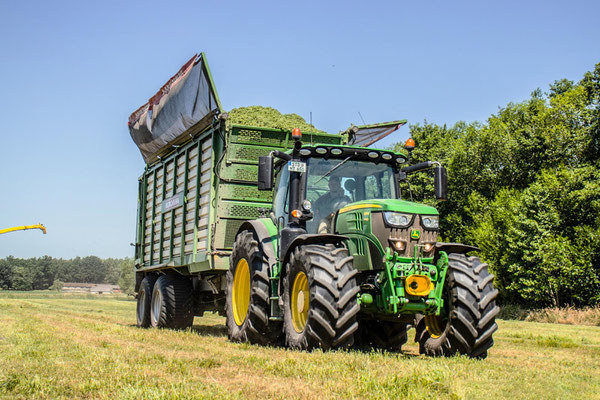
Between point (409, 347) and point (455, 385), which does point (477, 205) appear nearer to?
point (409, 347)

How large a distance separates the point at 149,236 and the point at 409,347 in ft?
24.5

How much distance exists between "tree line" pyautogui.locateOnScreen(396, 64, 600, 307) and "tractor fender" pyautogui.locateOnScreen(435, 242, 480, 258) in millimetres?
14022

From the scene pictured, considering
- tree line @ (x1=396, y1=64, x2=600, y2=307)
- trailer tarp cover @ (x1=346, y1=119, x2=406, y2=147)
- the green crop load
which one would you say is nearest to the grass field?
the green crop load

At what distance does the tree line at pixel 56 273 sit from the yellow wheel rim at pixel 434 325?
97.8 metres

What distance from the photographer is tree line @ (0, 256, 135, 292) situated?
4766 inches

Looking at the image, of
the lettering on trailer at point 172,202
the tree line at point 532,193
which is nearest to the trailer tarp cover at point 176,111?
the lettering on trailer at point 172,202

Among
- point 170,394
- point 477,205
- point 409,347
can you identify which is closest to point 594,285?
point 477,205

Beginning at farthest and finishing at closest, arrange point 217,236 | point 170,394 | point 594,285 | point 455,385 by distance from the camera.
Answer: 1. point 594,285
2. point 217,236
3. point 455,385
4. point 170,394

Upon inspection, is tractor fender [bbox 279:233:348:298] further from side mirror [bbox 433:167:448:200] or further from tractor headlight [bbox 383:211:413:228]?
side mirror [bbox 433:167:448:200]

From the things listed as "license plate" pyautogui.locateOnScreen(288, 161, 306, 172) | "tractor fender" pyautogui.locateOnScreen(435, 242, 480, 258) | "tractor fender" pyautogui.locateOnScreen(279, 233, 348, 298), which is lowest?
"tractor fender" pyautogui.locateOnScreen(435, 242, 480, 258)

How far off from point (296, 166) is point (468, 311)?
9.59 ft

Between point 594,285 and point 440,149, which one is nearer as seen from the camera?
point 594,285

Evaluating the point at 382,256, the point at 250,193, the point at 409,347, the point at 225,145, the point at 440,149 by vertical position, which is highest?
the point at 440,149

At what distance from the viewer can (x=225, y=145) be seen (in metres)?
10.8
